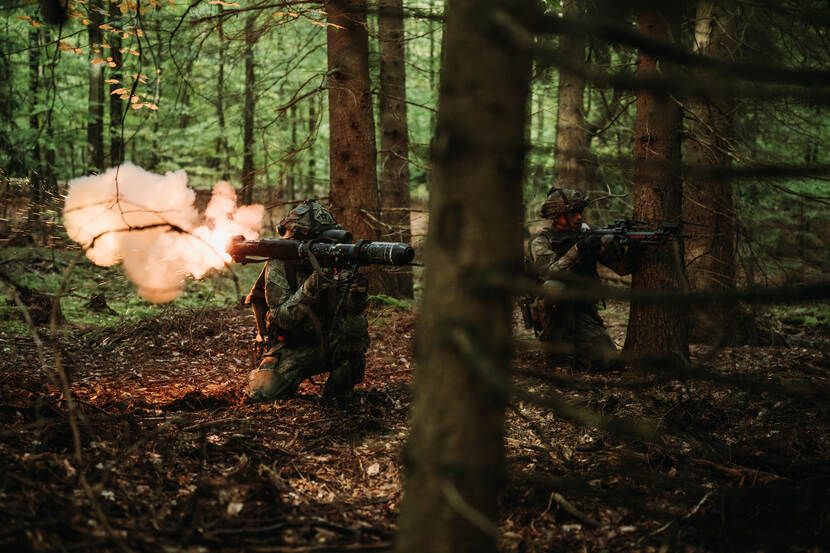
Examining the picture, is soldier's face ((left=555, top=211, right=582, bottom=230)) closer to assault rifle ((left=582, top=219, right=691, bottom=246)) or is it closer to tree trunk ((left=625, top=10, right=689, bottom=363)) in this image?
assault rifle ((left=582, top=219, right=691, bottom=246))

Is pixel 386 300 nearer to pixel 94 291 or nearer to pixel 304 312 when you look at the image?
pixel 304 312

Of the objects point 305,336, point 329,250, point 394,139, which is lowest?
point 305,336

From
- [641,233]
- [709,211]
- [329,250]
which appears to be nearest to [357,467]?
[329,250]

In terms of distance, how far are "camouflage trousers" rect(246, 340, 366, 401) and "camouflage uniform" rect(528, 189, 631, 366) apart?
2.80 meters

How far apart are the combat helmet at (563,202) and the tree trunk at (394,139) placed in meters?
2.89

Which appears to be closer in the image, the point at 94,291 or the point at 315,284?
the point at 315,284

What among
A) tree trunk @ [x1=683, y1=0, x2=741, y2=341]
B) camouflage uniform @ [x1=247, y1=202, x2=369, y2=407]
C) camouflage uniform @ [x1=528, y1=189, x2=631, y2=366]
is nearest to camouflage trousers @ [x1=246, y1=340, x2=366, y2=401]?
camouflage uniform @ [x1=247, y1=202, x2=369, y2=407]

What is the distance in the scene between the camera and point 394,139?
1145 centimetres

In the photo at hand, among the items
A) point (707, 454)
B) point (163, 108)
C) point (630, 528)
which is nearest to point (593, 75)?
point (630, 528)

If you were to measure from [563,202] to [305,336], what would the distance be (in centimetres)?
396

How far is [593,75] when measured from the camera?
150 centimetres

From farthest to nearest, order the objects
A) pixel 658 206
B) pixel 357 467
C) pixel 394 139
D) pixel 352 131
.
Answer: pixel 394 139 < pixel 352 131 < pixel 658 206 < pixel 357 467

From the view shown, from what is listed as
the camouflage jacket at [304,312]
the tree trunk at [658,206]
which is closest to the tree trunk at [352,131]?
the camouflage jacket at [304,312]

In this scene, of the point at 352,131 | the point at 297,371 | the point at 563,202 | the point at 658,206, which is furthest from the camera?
the point at 352,131
